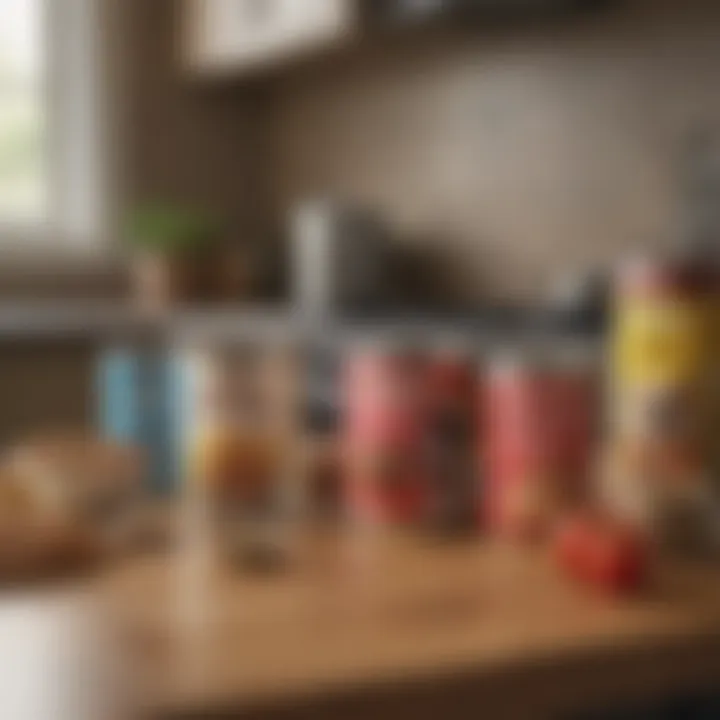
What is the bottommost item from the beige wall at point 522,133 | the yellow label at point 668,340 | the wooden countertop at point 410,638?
the wooden countertop at point 410,638

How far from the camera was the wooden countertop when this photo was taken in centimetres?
83

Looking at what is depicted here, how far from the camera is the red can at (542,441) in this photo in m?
1.26

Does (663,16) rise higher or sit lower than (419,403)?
higher

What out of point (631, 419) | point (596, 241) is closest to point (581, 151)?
point (596, 241)

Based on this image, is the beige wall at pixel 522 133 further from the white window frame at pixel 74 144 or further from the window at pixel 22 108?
the window at pixel 22 108

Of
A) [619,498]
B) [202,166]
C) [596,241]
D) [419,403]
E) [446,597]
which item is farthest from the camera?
[202,166]

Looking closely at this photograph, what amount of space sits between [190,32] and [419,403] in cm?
104

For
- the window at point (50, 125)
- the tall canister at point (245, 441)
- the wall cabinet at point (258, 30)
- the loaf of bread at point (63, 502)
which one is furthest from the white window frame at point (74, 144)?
the tall canister at point (245, 441)

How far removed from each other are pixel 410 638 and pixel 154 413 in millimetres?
700

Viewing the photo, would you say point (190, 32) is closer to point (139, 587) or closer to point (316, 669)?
point (139, 587)

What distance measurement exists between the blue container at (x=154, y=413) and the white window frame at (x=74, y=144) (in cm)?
74

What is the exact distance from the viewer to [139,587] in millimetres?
1094

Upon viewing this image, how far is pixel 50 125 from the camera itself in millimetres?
2408

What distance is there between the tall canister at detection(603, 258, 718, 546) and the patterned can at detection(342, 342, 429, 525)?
20cm
